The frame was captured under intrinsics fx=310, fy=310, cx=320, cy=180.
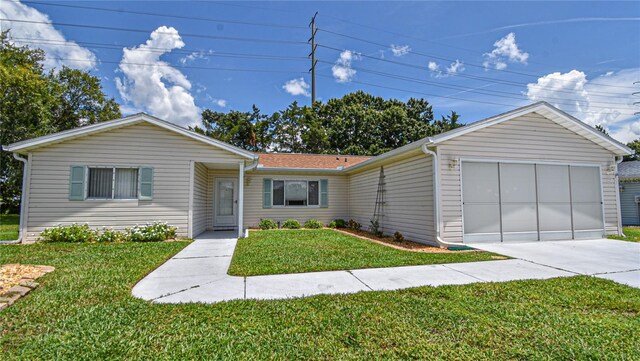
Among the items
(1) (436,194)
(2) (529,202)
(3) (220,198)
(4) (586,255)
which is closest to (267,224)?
(3) (220,198)

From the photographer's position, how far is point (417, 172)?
28.0ft

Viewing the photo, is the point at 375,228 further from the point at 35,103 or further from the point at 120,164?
the point at 35,103

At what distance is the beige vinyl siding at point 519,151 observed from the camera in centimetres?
777

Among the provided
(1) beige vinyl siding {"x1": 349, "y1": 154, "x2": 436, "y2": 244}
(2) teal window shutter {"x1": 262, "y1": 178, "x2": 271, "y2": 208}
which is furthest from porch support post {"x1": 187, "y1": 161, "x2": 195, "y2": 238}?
(1) beige vinyl siding {"x1": 349, "y1": 154, "x2": 436, "y2": 244}

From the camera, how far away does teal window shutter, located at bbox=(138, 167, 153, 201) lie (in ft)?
29.4

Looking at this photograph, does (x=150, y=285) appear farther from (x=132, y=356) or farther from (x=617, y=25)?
(x=617, y=25)

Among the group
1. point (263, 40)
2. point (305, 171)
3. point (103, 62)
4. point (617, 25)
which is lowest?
point (305, 171)

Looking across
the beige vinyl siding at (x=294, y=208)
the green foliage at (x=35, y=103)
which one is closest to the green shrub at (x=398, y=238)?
the beige vinyl siding at (x=294, y=208)

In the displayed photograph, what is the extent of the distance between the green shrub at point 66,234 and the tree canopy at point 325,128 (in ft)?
63.3

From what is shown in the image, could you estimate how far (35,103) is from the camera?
17188 mm

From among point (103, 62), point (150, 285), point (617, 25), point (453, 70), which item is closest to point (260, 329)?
point (150, 285)

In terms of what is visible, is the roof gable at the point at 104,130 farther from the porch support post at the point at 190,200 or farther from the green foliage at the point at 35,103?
the green foliage at the point at 35,103

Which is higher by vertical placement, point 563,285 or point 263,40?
point 263,40

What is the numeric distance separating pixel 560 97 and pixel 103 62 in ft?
90.1
